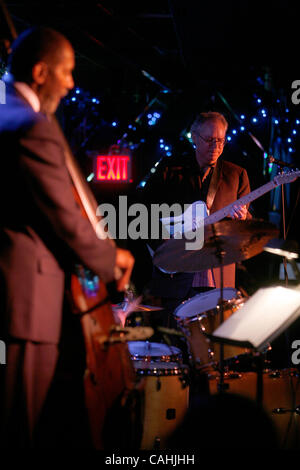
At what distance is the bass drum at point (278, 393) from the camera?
3779 mm

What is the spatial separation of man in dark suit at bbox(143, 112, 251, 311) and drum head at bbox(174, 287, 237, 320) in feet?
2.03

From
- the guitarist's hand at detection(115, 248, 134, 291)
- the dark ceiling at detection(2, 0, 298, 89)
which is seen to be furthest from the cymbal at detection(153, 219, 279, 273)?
the dark ceiling at detection(2, 0, 298, 89)

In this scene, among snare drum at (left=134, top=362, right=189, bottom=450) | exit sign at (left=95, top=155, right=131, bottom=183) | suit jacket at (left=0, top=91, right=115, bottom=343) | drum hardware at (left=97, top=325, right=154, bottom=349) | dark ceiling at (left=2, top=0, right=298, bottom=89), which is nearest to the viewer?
suit jacket at (left=0, top=91, right=115, bottom=343)

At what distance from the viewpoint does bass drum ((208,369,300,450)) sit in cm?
378

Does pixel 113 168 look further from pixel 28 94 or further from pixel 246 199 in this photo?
pixel 28 94

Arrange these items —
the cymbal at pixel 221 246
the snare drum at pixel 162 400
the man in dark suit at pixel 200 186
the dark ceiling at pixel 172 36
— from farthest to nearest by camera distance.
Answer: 1. the dark ceiling at pixel 172 36
2. the man in dark suit at pixel 200 186
3. the snare drum at pixel 162 400
4. the cymbal at pixel 221 246

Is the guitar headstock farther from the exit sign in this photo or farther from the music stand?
the exit sign

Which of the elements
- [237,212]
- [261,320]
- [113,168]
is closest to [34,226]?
[261,320]

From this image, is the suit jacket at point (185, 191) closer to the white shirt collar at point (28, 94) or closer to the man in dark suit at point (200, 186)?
the man in dark suit at point (200, 186)

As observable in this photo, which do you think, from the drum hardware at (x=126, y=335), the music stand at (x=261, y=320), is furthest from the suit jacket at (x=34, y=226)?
the music stand at (x=261, y=320)

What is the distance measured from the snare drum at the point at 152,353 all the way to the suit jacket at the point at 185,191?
2.07 feet

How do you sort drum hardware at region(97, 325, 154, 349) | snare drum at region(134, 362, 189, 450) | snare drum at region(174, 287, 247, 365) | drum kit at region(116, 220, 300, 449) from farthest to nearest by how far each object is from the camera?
snare drum at region(174, 287, 247, 365) → snare drum at region(134, 362, 189, 450) → drum kit at region(116, 220, 300, 449) → drum hardware at region(97, 325, 154, 349)

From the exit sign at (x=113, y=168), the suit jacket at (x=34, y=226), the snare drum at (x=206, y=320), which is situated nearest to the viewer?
the suit jacket at (x=34, y=226)
